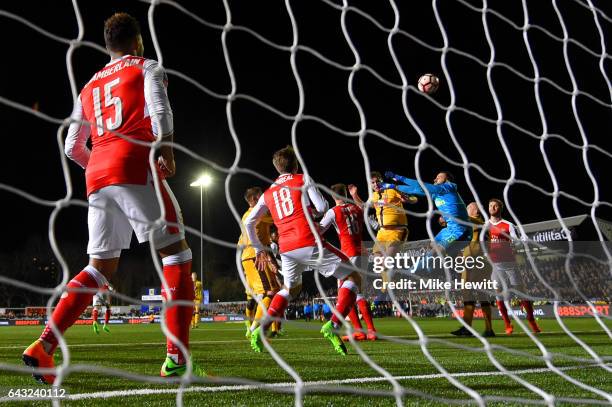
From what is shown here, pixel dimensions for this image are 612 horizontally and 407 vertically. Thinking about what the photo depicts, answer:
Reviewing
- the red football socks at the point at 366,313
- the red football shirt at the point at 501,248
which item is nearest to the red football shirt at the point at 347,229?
the red football socks at the point at 366,313

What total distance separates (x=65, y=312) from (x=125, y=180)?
0.75 metres

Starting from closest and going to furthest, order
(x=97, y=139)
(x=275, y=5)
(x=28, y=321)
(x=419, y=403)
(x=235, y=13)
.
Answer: (x=419, y=403), (x=97, y=139), (x=235, y=13), (x=275, y=5), (x=28, y=321)

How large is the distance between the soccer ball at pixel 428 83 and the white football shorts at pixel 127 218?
329 centimetres

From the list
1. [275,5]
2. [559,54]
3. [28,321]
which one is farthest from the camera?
[28,321]

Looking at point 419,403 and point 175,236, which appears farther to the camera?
point 175,236

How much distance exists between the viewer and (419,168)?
327 centimetres

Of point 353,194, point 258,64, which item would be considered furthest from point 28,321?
point 258,64

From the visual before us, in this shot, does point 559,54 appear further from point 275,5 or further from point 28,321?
point 28,321

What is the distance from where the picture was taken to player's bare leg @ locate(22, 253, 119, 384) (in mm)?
3119

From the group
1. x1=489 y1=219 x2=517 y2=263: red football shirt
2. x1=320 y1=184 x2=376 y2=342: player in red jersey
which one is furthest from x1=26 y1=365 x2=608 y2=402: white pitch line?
x1=489 y1=219 x2=517 y2=263: red football shirt

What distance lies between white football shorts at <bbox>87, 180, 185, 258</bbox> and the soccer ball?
3.29 meters

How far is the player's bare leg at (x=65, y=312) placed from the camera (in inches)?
123

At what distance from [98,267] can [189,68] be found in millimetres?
1730

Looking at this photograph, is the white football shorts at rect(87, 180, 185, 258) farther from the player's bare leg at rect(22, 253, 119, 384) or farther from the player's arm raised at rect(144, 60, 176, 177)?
the player's arm raised at rect(144, 60, 176, 177)
